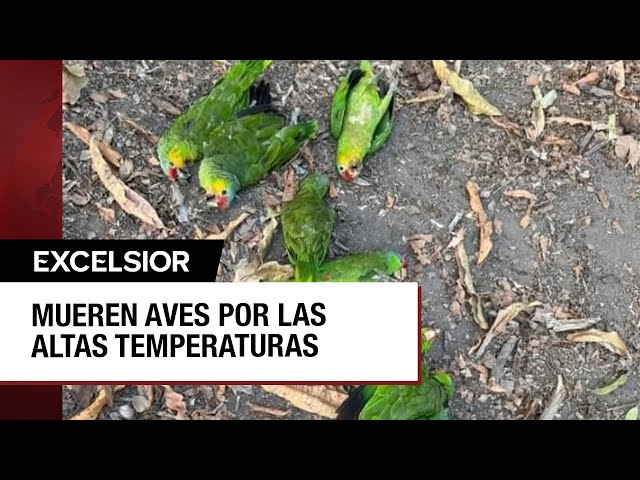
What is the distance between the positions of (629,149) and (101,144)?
1806 mm

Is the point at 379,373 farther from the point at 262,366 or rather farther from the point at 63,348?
the point at 63,348

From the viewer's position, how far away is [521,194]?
1990 mm

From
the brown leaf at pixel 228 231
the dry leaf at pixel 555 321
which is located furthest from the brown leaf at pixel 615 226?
the brown leaf at pixel 228 231

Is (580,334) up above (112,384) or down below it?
above

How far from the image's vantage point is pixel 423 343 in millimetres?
1940

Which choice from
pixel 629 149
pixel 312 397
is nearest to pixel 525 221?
pixel 629 149

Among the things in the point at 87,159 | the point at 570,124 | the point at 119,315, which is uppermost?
the point at 570,124

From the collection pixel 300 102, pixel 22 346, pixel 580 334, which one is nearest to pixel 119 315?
pixel 22 346

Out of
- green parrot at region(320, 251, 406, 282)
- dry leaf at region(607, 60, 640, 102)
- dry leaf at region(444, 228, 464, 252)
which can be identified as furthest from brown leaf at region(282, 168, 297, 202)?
dry leaf at region(607, 60, 640, 102)

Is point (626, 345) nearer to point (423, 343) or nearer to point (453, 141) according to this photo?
point (423, 343)

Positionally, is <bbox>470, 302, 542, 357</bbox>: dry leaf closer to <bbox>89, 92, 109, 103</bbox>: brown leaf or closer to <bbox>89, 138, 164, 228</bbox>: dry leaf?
<bbox>89, 138, 164, 228</bbox>: dry leaf

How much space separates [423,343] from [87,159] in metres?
1.29

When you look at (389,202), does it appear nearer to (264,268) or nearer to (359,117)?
(359,117)

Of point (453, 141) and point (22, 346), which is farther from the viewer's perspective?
point (453, 141)
